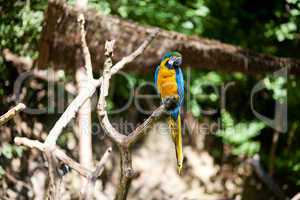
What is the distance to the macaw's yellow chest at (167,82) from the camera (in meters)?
2.53

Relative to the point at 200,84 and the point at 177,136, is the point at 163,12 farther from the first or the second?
the point at 177,136

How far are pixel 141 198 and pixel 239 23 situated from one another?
2.00 meters

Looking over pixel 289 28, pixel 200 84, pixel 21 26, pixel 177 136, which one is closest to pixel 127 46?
pixel 21 26

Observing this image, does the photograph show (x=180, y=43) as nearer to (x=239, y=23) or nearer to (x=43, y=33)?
(x=43, y=33)

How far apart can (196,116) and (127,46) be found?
1429 millimetres

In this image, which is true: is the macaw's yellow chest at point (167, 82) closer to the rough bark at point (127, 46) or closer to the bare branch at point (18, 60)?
the rough bark at point (127, 46)

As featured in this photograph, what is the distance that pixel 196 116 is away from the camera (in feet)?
15.1

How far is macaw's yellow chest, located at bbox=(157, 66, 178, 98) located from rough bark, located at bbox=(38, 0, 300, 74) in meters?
0.77

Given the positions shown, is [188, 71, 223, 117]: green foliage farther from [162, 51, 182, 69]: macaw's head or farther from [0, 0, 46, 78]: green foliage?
[162, 51, 182, 69]: macaw's head

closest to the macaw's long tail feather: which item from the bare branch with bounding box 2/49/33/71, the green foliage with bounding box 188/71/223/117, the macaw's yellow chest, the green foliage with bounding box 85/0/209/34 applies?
the macaw's yellow chest

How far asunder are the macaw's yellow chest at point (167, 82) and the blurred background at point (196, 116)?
115 centimetres

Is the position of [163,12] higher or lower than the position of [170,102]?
higher

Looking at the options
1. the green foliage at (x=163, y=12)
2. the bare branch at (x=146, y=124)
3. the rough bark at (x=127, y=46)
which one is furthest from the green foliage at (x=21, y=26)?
the bare branch at (x=146, y=124)

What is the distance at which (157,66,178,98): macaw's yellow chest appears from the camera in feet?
8.30
